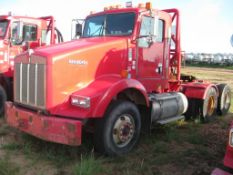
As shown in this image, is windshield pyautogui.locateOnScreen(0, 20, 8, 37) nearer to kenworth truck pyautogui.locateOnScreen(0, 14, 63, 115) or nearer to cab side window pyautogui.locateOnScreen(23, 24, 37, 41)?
kenworth truck pyautogui.locateOnScreen(0, 14, 63, 115)

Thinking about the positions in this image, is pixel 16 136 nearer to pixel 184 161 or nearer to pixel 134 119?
pixel 134 119

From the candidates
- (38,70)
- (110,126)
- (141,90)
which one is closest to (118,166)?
(110,126)

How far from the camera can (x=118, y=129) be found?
18.8ft

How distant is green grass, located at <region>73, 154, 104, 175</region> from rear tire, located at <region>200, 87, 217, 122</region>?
13.8 ft

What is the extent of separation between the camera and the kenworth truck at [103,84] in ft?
17.6

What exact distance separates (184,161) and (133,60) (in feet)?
7.38

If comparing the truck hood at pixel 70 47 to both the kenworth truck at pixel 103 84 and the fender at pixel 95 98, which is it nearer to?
the kenworth truck at pixel 103 84

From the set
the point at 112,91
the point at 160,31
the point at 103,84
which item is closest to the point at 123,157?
the point at 112,91

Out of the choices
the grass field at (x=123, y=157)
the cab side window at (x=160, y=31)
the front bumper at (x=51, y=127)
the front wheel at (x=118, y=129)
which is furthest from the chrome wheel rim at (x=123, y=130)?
the cab side window at (x=160, y=31)

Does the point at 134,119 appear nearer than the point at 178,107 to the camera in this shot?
Yes

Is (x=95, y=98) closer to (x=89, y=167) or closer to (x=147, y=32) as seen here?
(x=89, y=167)

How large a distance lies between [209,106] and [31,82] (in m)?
5.33

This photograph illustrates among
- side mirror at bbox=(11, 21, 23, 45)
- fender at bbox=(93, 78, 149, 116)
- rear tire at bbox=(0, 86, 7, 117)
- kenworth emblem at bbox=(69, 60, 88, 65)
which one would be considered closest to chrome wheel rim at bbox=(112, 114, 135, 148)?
fender at bbox=(93, 78, 149, 116)

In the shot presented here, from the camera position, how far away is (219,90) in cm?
974
